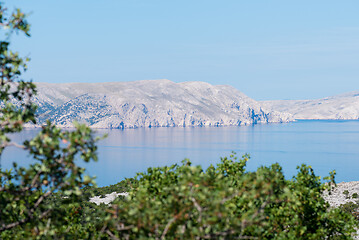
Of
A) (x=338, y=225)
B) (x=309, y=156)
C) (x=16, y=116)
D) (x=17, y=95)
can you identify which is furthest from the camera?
(x=309, y=156)

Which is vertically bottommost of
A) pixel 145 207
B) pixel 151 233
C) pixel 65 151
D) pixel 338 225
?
pixel 338 225

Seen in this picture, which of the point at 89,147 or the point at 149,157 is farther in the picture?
the point at 149,157

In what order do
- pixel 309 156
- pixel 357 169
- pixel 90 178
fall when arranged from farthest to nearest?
pixel 309 156
pixel 357 169
pixel 90 178

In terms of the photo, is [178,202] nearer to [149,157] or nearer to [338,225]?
[338,225]

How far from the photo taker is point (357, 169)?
143500 millimetres

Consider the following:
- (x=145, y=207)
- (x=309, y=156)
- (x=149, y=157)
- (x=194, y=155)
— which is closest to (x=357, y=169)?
(x=309, y=156)

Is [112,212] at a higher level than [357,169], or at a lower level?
higher

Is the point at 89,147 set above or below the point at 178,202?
above

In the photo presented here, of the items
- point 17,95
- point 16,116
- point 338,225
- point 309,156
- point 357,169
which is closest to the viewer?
point 16,116

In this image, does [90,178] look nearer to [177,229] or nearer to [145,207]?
[145,207]

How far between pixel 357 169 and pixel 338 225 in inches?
5558

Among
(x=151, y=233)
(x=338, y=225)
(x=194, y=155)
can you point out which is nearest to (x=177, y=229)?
(x=151, y=233)

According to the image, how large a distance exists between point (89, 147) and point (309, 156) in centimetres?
18271

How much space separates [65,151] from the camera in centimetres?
863
